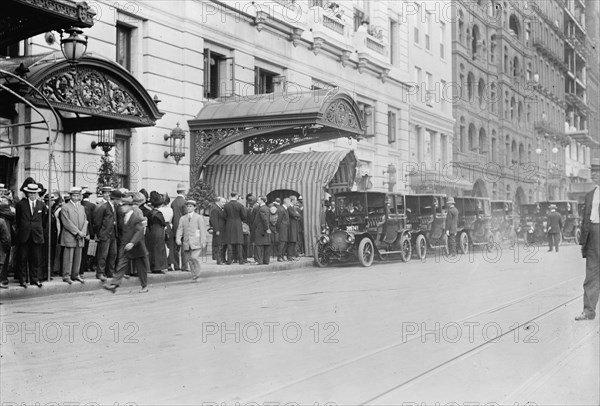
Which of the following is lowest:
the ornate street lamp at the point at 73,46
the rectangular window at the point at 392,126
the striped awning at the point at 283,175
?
the striped awning at the point at 283,175

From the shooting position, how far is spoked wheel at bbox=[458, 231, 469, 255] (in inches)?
1107

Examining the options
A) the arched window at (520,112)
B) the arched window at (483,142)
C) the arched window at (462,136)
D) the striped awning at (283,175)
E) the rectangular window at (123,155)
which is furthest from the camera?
the arched window at (520,112)

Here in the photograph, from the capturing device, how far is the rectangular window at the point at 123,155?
21859mm

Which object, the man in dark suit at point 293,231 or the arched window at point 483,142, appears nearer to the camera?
the man in dark suit at point 293,231

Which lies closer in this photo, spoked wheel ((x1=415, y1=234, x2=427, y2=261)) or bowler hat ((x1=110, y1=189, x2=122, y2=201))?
Answer: bowler hat ((x1=110, y1=189, x2=122, y2=201))

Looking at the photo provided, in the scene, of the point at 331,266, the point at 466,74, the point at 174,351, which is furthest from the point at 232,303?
the point at 466,74

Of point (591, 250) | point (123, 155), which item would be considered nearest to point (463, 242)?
point (123, 155)

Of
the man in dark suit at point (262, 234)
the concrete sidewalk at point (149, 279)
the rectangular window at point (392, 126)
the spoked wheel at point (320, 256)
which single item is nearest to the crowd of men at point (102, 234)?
the concrete sidewalk at point (149, 279)

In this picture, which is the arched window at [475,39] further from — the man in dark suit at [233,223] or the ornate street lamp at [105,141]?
the ornate street lamp at [105,141]

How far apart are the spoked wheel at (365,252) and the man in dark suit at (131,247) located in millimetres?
8065

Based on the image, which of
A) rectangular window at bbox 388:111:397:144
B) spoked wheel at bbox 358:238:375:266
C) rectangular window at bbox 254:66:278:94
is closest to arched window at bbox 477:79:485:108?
rectangular window at bbox 388:111:397:144

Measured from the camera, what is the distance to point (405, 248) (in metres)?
23.9

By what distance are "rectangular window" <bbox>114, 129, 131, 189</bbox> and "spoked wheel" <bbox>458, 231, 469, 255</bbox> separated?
12.3 m

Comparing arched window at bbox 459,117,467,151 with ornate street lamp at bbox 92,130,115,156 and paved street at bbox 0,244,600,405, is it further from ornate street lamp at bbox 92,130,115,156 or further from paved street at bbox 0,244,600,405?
paved street at bbox 0,244,600,405
